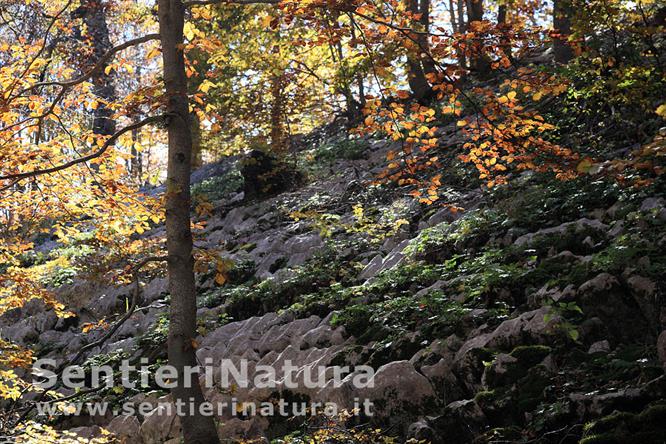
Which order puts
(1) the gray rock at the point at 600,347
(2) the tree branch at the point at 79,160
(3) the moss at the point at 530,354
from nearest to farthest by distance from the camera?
(2) the tree branch at the point at 79,160, (1) the gray rock at the point at 600,347, (3) the moss at the point at 530,354

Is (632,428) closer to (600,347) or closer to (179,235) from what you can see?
(600,347)

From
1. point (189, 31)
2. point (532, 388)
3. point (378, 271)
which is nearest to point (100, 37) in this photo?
point (378, 271)

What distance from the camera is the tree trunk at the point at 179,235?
455 centimetres

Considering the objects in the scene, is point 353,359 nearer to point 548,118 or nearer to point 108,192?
point 108,192

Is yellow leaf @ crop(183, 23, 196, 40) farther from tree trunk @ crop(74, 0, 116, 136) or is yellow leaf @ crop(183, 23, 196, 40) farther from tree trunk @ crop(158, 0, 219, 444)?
tree trunk @ crop(74, 0, 116, 136)

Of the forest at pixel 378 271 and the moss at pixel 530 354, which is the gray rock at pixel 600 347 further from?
the moss at pixel 530 354

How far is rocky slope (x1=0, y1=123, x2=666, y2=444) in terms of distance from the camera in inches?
166

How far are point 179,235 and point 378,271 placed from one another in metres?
4.05

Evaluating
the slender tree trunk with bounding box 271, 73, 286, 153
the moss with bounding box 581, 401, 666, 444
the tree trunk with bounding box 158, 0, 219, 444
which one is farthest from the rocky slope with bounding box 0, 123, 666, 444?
the slender tree trunk with bounding box 271, 73, 286, 153

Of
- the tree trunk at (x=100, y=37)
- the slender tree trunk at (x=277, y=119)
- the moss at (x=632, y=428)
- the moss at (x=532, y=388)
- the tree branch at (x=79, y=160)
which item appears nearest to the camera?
the moss at (x=632, y=428)

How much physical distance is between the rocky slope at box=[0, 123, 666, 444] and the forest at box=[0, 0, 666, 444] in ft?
0.08

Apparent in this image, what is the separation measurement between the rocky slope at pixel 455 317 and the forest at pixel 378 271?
0.02 m

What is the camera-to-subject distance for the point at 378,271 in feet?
26.9

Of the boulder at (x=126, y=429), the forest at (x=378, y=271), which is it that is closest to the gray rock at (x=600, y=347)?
the forest at (x=378, y=271)
